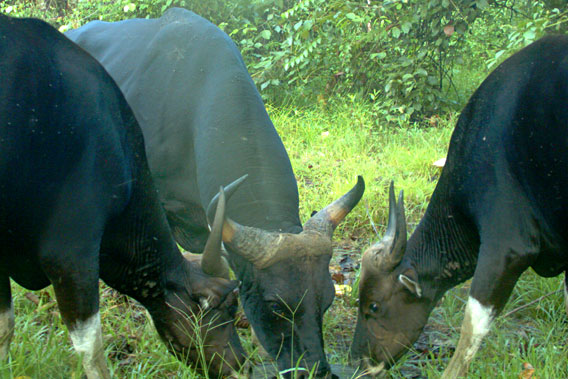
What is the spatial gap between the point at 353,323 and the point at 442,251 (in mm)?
816

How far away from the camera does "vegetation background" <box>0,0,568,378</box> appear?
3617 millimetres

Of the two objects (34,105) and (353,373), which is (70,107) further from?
(353,373)

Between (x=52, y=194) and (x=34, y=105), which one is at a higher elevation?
(x=34, y=105)

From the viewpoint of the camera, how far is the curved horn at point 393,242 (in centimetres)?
354

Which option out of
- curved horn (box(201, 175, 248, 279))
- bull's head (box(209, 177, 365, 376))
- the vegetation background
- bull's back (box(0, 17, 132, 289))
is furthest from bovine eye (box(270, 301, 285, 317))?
bull's back (box(0, 17, 132, 289))

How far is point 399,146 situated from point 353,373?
13.1ft

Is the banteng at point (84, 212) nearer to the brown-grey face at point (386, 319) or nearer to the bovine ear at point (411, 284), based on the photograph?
the brown-grey face at point (386, 319)

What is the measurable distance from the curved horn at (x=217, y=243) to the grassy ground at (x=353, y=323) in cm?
55

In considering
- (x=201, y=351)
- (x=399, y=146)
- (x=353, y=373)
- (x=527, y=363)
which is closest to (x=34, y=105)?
(x=201, y=351)

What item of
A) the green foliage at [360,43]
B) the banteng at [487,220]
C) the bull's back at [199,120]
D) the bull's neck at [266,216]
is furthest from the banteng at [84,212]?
the green foliage at [360,43]

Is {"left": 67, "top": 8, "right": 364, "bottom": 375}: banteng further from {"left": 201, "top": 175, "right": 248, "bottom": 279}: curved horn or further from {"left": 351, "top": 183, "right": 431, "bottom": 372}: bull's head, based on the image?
{"left": 351, "top": 183, "right": 431, "bottom": 372}: bull's head

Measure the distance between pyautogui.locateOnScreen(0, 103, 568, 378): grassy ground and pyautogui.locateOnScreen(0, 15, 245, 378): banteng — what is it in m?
0.25

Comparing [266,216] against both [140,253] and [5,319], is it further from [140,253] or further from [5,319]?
[5,319]

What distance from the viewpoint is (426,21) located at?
312 inches
